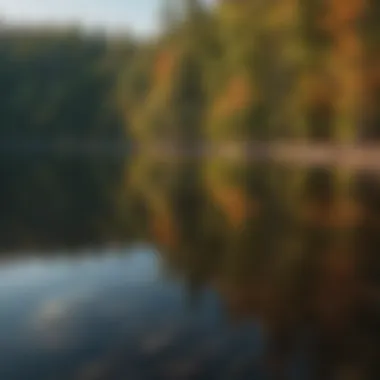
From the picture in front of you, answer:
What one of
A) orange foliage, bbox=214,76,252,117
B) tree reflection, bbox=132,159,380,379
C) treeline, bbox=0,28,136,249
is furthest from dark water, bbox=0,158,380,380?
treeline, bbox=0,28,136,249

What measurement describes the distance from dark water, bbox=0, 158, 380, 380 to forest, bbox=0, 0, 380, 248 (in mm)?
1478

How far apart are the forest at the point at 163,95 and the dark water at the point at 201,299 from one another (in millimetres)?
1478

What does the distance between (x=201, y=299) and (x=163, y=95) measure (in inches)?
1894

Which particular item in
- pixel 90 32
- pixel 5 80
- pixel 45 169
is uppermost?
pixel 90 32

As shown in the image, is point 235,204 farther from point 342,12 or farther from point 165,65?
point 165,65

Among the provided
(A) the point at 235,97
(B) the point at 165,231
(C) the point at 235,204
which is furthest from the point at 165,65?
(B) the point at 165,231

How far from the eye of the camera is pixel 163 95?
54875mm

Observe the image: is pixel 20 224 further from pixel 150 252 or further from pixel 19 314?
pixel 19 314

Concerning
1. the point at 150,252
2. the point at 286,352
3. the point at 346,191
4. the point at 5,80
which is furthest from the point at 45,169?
the point at 5,80

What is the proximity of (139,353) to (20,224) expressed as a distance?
25.6 feet

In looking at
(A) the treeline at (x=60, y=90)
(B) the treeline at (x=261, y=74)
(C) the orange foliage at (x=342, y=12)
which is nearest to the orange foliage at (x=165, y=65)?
(B) the treeline at (x=261, y=74)

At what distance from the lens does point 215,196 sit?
58.1 feet

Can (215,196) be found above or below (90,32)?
below

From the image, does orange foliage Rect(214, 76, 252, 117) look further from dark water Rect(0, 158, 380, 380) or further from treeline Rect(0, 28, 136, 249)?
dark water Rect(0, 158, 380, 380)
